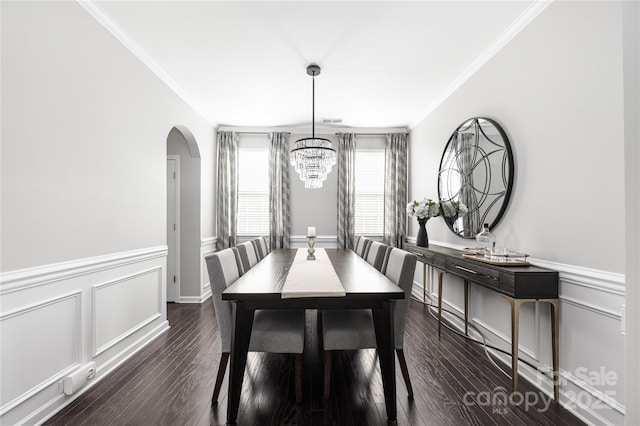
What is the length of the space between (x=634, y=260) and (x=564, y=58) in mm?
1994

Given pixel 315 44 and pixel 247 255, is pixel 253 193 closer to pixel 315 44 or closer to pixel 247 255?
pixel 247 255

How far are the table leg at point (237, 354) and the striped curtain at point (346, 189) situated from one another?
10.4ft

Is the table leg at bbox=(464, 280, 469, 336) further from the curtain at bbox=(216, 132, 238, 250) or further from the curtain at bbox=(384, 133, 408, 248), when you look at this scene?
the curtain at bbox=(216, 132, 238, 250)

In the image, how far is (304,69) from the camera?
2973 millimetres

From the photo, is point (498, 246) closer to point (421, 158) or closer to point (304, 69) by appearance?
point (421, 158)

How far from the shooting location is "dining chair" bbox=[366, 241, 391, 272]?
2.56m

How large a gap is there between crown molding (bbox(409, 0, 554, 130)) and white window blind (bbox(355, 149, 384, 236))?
1413 millimetres

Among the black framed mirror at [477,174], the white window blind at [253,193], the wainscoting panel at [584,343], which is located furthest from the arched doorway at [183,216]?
the wainscoting panel at [584,343]

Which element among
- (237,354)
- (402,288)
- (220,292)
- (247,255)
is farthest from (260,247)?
(402,288)

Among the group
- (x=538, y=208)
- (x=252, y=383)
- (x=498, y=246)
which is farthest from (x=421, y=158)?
(x=252, y=383)

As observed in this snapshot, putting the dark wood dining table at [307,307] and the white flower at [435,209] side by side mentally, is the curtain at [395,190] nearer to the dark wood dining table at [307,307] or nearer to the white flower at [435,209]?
the white flower at [435,209]

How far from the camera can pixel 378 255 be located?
2.76 metres

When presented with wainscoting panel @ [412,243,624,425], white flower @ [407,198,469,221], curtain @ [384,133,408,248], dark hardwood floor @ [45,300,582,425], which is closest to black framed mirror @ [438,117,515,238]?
white flower @ [407,198,469,221]

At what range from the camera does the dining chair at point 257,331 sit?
1.85 metres
